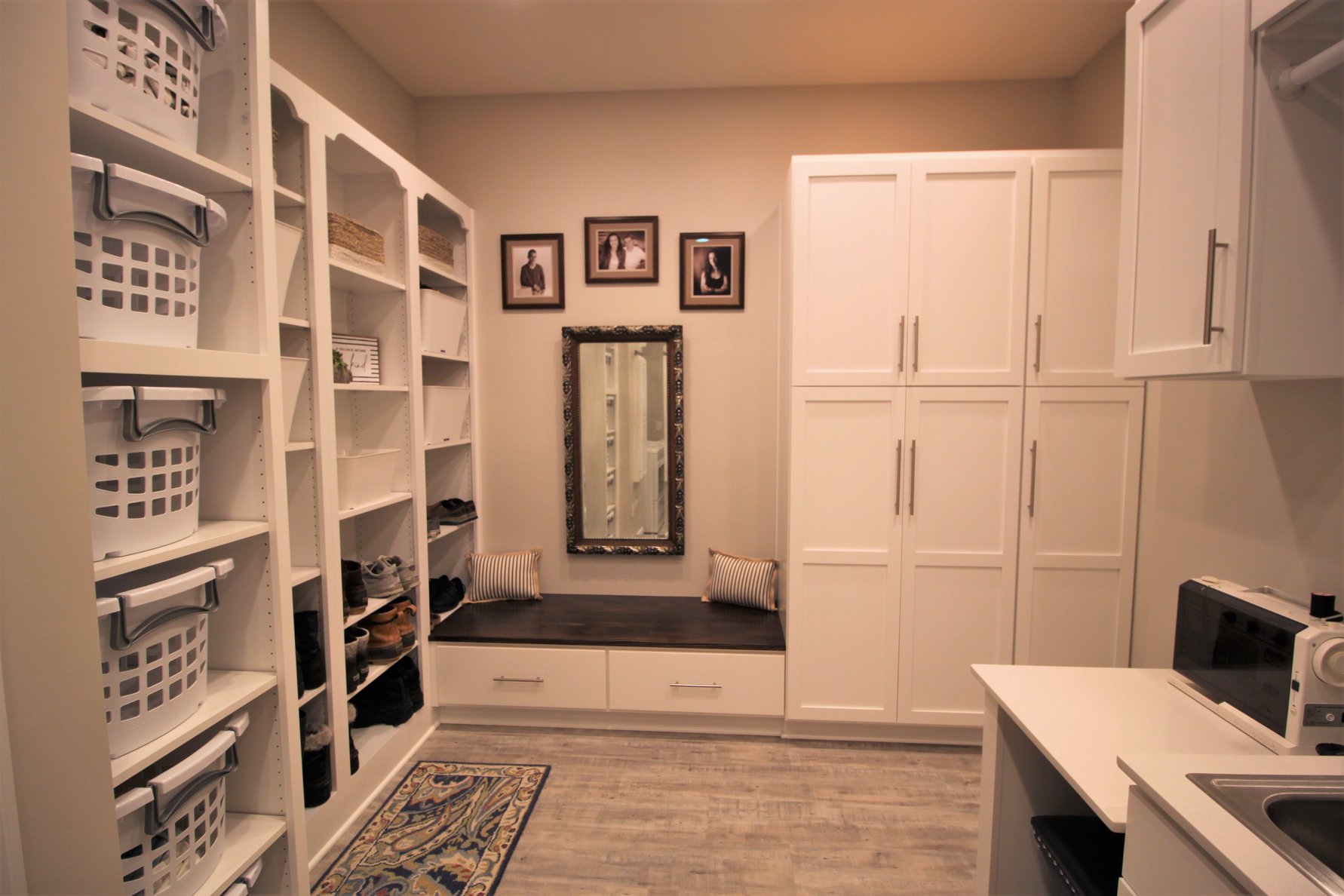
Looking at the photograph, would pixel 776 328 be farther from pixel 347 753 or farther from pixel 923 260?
pixel 347 753

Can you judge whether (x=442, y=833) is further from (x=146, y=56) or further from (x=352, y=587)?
(x=146, y=56)

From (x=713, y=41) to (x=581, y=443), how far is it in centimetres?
185

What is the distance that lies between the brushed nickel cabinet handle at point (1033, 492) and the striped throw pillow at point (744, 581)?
1.06 meters

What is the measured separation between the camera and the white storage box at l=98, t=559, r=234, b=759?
1.06 meters

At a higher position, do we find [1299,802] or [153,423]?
[153,423]

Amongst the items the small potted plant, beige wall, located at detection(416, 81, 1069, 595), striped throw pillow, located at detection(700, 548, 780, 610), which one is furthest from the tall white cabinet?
the small potted plant

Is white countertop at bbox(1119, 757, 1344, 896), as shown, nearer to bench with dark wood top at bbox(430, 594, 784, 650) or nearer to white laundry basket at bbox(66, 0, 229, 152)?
bench with dark wood top at bbox(430, 594, 784, 650)

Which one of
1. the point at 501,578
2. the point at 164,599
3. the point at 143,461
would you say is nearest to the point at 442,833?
the point at 501,578

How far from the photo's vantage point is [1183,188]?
123cm

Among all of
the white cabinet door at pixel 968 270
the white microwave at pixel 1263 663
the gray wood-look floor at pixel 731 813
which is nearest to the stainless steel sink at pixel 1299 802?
the white microwave at pixel 1263 663

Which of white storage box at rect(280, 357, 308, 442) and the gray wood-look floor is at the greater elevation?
white storage box at rect(280, 357, 308, 442)

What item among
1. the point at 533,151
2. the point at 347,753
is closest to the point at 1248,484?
the point at 347,753

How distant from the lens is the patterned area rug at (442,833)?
5.66ft

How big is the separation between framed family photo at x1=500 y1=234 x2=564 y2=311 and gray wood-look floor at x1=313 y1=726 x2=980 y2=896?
2012 mm
